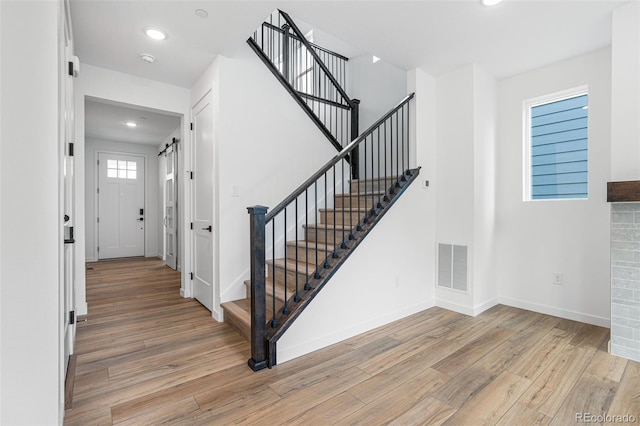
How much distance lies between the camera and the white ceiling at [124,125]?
4.73 m

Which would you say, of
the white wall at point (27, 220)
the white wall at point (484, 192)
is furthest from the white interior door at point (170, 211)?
the white wall at point (484, 192)

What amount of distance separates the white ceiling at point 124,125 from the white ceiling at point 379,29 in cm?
142

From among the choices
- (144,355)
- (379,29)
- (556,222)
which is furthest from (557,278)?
(144,355)

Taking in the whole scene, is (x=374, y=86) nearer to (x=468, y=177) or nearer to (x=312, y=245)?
(x=468, y=177)

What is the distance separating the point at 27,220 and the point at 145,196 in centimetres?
700

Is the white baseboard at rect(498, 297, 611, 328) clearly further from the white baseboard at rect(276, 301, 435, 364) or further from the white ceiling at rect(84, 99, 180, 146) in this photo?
the white ceiling at rect(84, 99, 180, 146)

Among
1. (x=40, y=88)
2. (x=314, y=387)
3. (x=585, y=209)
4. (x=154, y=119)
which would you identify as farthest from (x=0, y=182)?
(x=154, y=119)

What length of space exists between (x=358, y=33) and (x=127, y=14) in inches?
72.7

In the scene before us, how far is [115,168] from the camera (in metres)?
6.95

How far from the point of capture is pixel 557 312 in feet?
10.5

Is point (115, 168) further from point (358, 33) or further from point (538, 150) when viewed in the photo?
point (538, 150)

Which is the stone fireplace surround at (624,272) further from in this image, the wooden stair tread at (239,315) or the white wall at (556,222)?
the wooden stair tread at (239,315)

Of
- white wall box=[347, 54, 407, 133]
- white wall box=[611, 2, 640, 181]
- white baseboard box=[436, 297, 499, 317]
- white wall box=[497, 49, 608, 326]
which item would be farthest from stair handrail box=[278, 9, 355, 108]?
white baseboard box=[436, 297, 499, 317]

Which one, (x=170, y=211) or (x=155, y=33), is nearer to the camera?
(x=155, y=33)
